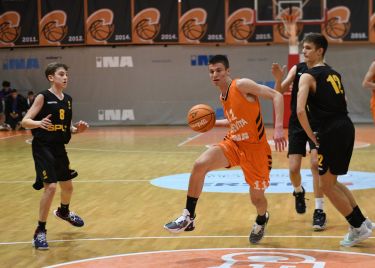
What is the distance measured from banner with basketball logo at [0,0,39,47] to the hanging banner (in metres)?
11.1

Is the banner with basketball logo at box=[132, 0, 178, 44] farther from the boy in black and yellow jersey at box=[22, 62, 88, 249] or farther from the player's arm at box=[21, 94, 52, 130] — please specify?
the player's arm at box=[21, 94, 52, 130]

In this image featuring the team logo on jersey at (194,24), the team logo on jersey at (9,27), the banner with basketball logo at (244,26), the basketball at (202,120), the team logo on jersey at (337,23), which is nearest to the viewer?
the basketball at (202,120)

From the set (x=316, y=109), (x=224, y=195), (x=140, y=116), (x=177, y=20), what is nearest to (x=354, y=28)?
(x=177, y=20)

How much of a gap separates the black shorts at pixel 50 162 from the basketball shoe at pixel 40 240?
54 cm

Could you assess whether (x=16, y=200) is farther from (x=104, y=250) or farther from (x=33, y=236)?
(x=104, y=250)

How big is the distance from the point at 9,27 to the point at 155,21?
5895 millimetres

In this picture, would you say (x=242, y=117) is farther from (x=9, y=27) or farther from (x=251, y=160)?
(x=9, y=27)

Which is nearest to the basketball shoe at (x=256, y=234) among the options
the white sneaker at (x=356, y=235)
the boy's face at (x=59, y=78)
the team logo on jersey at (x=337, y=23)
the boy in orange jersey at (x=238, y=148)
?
the boy in orange jersey at (x=238, y=148)

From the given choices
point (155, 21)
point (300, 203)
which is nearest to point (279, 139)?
point (300, 203)

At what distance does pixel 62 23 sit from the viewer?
26.2 m

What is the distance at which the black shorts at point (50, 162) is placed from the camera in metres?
7.00

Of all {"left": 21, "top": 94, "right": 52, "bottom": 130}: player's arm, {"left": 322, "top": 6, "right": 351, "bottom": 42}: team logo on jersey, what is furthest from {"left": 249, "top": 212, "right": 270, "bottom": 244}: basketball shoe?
{"left": 322, "top": 6, "right": 351, "bottom": 42}: team logo on jersey

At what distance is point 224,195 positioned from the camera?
998 centimetres

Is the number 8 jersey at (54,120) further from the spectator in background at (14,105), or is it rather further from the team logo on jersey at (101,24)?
the team logo on jersey at (101,24)
